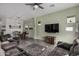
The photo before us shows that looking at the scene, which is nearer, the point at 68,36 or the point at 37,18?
the point at 68,36

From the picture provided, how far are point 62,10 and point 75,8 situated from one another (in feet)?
0.89

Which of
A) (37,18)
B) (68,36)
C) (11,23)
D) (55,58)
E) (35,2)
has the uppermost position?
(35,2)

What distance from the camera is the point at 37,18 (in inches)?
76.7

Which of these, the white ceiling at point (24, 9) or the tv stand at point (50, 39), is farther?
the tv stand at point (50, 39)

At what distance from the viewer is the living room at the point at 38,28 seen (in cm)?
181

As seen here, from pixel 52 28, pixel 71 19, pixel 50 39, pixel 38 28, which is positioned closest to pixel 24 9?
pixel 38 28

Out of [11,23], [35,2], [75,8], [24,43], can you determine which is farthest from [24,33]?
[75,8]

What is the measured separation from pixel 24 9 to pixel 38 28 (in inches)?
21.2

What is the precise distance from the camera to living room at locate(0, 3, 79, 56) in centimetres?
181

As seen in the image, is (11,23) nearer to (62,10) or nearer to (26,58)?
(26,58)

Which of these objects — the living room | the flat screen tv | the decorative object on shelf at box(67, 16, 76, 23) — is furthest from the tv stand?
the decorative object on shelf at box(67, 16, 76, 23)

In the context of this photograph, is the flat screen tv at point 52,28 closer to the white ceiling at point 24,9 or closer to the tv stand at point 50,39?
the tv stand at point 50,39

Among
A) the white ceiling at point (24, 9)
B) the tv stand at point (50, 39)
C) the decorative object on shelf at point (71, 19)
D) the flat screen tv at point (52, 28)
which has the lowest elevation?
the tv stand at point (50, 39)

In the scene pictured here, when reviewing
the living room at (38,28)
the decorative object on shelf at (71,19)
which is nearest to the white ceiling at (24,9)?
the living room at (38,28)
